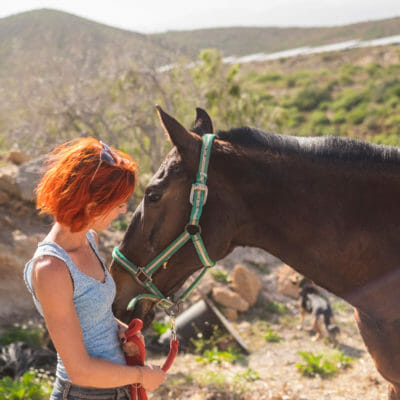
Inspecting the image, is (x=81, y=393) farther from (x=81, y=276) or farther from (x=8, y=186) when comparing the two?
(x=8, y=186)

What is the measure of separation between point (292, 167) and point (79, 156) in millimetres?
1010

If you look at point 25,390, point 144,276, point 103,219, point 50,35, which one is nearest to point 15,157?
point 25,390

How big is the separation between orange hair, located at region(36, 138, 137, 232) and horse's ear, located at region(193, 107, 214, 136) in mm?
794

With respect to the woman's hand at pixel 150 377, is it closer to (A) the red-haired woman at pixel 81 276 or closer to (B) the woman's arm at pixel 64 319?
(A) the red-haired woman at pixel 81 276

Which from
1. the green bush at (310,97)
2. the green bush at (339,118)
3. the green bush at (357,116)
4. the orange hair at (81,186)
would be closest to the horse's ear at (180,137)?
the orange hair at (81,186)

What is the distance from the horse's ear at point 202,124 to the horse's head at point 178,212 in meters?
0.19

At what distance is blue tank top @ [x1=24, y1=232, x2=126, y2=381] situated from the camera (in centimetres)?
128

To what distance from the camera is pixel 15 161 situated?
771 cm

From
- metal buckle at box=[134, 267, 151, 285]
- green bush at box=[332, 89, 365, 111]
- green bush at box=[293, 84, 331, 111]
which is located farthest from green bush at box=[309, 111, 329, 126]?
metal buckle at box=[134, 267, 151, 285]

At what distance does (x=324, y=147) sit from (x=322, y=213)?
0.33 m

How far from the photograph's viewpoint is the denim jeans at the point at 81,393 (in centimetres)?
139

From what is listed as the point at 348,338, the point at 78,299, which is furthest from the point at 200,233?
the point at 348,338

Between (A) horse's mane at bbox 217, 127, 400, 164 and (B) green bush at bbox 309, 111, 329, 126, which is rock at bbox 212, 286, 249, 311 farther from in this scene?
(B) green bush at bbox 309, 111, 329, 126

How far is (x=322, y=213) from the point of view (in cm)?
183
